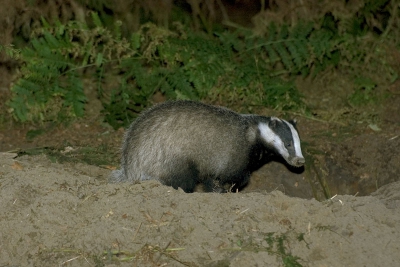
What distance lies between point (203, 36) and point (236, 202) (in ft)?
14.8

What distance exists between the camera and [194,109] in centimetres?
677

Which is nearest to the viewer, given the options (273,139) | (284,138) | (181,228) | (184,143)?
(181,228)

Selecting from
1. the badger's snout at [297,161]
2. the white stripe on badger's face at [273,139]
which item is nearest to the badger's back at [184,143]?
the white stripe on badger's face at [273,139]

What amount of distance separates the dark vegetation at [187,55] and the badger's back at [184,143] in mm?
1581

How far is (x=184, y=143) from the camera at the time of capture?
6.57 metres

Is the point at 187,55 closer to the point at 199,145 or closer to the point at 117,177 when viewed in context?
the point at 199,145

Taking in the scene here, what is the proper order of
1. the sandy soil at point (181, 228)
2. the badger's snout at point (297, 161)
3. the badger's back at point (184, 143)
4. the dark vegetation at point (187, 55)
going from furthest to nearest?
the dark vegetation at point (187, 55) → the badger's snout at point (297, 161) → the badger's back at point (184, 143) → the sandy soil at point (181, 228)

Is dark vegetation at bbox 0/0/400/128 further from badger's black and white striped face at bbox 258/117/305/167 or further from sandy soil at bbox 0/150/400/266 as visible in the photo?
sandy soil at bbox 0/150/400/266

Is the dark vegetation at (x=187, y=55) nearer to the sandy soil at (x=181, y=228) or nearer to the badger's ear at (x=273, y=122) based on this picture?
the badger's ear at (x=273, y=122)

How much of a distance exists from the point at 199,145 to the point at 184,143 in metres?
0.17

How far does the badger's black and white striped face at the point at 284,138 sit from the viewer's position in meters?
6.93

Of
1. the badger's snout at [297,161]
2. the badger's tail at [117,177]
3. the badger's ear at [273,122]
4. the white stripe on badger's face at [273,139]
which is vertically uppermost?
the badger's ear at [273,122]

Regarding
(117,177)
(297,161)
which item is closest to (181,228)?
(117,177)

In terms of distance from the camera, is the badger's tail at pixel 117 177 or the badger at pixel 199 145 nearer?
the badger at pixel 199 145
